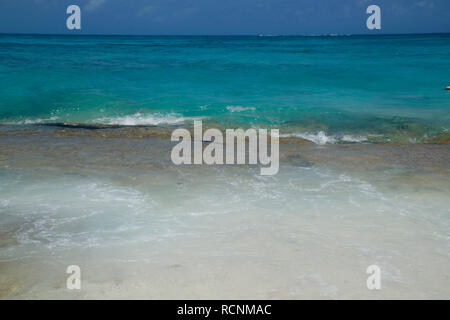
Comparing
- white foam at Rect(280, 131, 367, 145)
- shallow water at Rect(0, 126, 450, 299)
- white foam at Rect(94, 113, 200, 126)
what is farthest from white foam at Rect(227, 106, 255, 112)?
shallow water at Rect(0, 126, 450, 299)

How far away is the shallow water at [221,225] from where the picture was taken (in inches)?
149

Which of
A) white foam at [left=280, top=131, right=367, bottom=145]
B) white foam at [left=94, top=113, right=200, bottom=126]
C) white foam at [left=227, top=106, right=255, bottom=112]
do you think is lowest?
white foam at [left=280, top=131, right=367, bottom=145]

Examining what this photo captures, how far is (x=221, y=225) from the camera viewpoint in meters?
5.03

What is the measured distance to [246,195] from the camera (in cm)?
604

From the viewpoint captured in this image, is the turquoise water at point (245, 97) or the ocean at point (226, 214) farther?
the turquoise water at point (245, 97)

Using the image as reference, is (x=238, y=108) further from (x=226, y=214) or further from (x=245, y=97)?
(x=226, y=214)

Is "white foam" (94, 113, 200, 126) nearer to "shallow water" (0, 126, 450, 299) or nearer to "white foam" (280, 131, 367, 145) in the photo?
"white foam" (280, 131, 367, 145)

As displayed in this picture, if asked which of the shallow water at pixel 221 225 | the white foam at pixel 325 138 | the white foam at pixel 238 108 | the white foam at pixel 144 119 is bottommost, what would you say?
the shallow water at pixel 221 225

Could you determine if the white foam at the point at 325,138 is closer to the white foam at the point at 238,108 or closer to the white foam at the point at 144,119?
the white foam at the point at 238,108

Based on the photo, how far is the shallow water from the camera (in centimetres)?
377

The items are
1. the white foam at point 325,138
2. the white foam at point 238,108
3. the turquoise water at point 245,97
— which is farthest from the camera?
the white foam at point 238,108

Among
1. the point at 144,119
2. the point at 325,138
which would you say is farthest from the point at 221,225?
the point at 144,119

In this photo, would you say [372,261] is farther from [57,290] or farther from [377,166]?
[377,166]

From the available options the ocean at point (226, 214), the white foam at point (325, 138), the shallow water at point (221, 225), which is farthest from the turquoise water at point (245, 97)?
the shallow water at point (221, 225)
